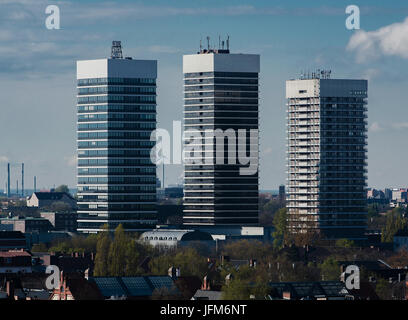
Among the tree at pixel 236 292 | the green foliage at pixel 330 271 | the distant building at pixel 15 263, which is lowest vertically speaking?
the green foliage at pixel 330 271

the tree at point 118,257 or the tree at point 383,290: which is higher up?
the tree at point 118,257

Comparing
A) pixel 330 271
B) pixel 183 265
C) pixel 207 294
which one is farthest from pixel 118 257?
pixel 207 294

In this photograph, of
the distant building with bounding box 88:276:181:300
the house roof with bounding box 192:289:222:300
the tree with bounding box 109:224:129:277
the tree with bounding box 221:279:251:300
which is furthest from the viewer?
the tree with bounding box 109:224:129:277

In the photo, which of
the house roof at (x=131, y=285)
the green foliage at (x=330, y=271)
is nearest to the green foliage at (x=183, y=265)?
the green foliage at (x=330, y=271)

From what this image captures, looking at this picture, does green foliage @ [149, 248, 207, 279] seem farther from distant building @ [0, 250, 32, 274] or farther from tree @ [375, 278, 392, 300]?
tree @ [375, 278, 392, 300]

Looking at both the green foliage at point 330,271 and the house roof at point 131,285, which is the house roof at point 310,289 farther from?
the green foliage at point 330,271

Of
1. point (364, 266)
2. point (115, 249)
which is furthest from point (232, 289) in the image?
point (364, 266)

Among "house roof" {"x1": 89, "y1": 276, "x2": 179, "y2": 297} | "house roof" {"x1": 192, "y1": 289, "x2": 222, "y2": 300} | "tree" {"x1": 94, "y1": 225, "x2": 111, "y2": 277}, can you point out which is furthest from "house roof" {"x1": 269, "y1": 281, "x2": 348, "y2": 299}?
"tree" {"x1": 94, "y1": 225, "x2": 111, "y2": 277}

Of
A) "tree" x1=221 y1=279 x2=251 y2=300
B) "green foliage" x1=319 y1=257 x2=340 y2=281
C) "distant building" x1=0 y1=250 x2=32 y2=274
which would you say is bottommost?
"green foliage" x1=319 y1=257 x2=340 y2=281

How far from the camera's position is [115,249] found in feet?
603

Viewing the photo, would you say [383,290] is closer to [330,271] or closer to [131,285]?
[131,285]

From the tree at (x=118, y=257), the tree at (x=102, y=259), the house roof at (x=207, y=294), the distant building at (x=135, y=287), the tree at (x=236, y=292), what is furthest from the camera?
the tree at (x=118, y=257)
